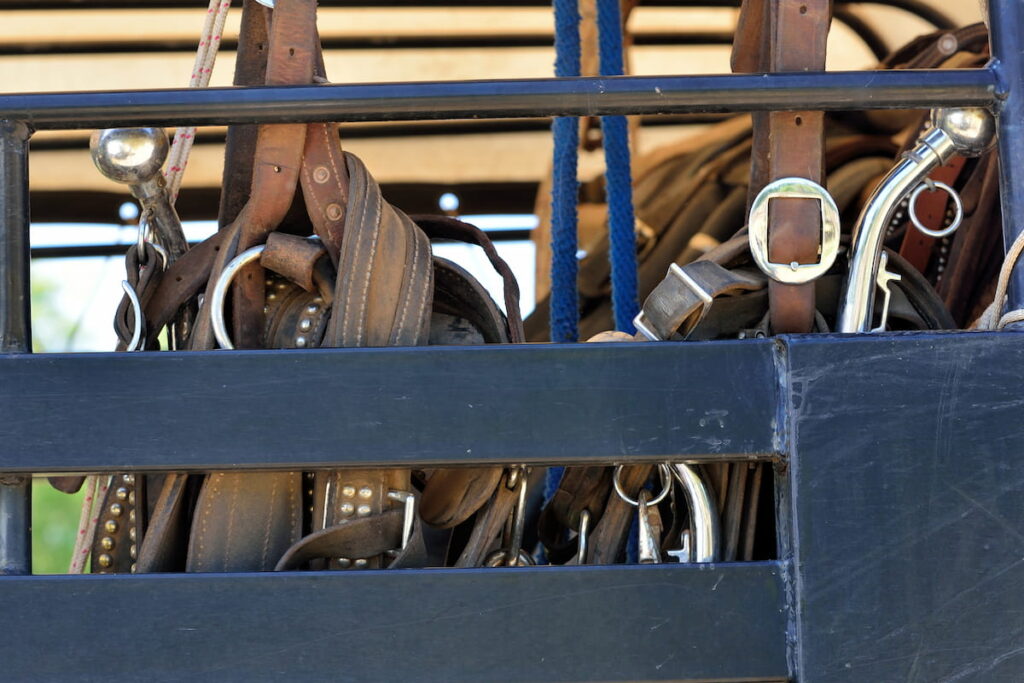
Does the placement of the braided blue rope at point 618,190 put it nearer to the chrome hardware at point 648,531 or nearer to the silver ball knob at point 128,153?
the chrome hardware at point 648,531

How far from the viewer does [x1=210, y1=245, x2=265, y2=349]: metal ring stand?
117 cm

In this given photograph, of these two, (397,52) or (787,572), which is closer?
(787,572)

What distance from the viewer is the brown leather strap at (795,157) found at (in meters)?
1.18

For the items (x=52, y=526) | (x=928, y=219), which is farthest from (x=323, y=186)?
(x=52, y=526)

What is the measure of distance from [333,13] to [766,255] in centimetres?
185

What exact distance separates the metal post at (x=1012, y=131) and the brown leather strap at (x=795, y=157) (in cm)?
17

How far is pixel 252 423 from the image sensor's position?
42.7 inches

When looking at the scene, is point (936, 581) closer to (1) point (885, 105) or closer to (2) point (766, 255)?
(2) point (766, 255)

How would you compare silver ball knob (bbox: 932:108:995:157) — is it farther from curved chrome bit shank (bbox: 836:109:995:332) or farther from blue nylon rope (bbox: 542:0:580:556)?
blue nylon rope (bbox: 542:0:580:556)

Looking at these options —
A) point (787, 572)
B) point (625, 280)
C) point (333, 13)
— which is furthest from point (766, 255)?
point (333, 13)

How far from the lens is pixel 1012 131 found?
45.3 inches

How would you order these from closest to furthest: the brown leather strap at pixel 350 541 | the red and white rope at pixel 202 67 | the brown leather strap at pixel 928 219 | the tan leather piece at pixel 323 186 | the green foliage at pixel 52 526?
1. the brown leather strap at pixel 350 541
2. the tan leather piece at pixel 323 186
3. the red and white rope at pixel 202 67
4. the brown leather strap at pixel 928 219
5. the green foliage at pixel 52 526

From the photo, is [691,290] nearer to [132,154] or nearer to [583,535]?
[583,535]

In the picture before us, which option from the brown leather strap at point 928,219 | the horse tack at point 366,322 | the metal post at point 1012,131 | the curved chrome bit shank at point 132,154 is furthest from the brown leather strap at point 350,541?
the brown leather strap at point 928,219
